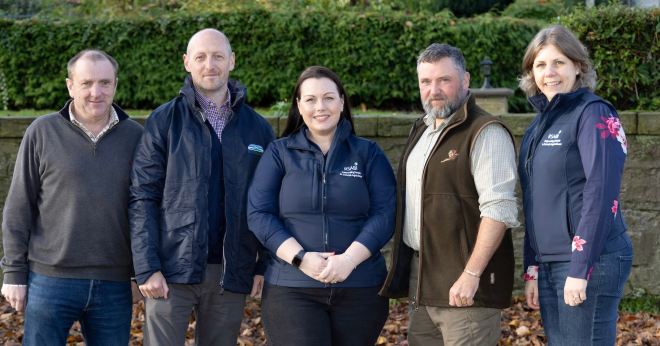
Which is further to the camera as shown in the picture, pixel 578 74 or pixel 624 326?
pixel 624 326

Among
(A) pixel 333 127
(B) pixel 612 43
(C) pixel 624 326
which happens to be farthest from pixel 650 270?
(A) pixel 333 127

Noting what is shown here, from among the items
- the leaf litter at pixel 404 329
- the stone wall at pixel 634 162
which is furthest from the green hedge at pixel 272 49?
the leaf litter at pixel 404 329

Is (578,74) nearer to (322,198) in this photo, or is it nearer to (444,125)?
(444,125)

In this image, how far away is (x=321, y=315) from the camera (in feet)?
10.2

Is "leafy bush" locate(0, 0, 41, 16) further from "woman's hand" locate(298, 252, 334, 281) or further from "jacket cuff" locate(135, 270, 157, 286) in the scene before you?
"woman's hand" locate(298, 252, 334, 281)

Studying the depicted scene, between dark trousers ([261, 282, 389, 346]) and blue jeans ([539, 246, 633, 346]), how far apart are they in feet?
2.99

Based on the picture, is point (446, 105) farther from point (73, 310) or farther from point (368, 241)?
point (73, 310)

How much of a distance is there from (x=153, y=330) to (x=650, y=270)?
432 cm

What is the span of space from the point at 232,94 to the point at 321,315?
4.61ft

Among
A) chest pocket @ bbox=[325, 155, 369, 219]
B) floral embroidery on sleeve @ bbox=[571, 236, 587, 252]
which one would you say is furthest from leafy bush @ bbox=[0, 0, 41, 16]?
floral embroidery on sleeve @ bbox=[571, 236, 587, 252]

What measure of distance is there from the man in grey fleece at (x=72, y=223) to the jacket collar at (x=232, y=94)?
415 millimetres

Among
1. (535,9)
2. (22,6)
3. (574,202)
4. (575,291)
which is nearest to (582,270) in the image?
(575,291)

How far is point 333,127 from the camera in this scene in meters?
3.30

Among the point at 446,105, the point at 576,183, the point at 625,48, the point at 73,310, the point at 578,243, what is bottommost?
the point at 73,310
